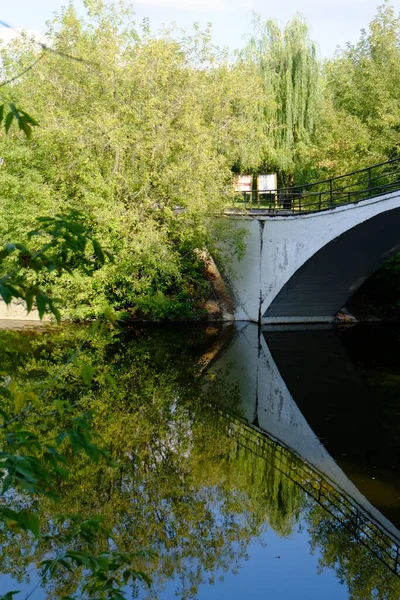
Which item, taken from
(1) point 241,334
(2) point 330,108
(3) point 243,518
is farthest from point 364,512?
(2) point 330,108

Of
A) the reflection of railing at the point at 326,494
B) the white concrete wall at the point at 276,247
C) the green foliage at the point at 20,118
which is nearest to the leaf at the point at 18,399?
the green foliage at the point at 20,118

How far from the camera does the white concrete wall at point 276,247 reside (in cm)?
1858

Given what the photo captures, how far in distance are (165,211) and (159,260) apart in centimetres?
128

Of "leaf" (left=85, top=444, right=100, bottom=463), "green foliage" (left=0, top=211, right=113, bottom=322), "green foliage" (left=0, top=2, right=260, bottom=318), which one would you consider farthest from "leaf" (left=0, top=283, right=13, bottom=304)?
"green foliage" (left=0, top=2, right=260, bottom=318)

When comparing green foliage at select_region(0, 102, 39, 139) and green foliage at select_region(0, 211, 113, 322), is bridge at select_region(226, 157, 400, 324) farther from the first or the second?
green foliage at select_region(0, 102, 39, 139)

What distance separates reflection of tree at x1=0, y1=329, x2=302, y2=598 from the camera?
7109 mm

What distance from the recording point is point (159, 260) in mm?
20062

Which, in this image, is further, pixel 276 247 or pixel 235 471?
pixel 276 247

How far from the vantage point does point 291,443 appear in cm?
1109

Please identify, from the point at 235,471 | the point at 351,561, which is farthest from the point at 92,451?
the point at 235,471

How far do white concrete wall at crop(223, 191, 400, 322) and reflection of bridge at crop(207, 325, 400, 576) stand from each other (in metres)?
2.95

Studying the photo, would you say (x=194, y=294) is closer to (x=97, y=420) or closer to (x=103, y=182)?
(x=103, y=182)

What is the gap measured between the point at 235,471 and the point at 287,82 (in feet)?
64.1

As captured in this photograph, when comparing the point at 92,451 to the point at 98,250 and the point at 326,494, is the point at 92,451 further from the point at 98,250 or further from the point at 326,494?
the point at 326,494
